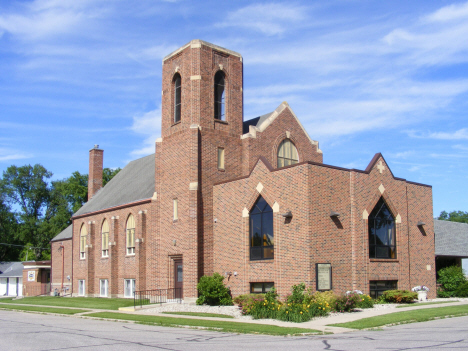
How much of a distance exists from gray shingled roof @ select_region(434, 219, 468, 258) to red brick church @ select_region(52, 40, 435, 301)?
4.80 metres

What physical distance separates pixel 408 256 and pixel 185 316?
13.0 meters

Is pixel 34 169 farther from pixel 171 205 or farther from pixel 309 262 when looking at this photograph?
pixel 309 262

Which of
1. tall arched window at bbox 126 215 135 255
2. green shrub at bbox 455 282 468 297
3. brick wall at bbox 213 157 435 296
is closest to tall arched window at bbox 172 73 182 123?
brick wall at bbox 213 157 435 296

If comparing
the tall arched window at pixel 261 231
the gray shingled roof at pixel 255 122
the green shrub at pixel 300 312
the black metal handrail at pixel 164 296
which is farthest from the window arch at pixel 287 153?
the green shrub at pixel 300 312

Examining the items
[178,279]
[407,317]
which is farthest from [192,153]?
[407,317]

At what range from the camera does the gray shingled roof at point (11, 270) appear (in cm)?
6077

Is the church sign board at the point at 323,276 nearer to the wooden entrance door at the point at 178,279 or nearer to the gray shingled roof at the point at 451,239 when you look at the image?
the wooden entrance door at the point at 178,279

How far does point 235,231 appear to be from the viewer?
1073 inches

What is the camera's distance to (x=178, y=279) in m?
29.2

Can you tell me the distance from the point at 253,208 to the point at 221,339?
Answer: 12565 millimetres

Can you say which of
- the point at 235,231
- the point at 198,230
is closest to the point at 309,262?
the point at 235,231

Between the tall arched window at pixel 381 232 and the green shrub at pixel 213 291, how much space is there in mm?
7652

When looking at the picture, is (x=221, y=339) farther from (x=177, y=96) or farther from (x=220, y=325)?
(x=177, y=96)

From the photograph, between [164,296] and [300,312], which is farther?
[164,296]
